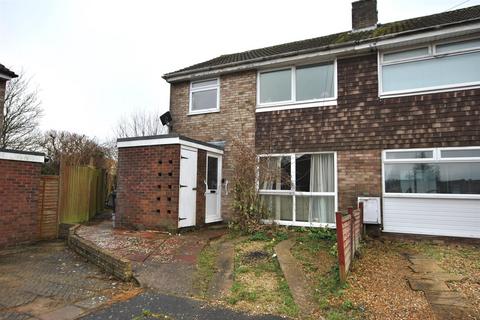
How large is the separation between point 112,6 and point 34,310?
319 inches

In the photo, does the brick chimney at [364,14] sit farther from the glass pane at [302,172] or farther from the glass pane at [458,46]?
A: the glass pane at [302,172]

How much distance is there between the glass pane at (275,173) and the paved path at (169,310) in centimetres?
452

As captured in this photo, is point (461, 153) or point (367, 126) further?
point (367, 126)

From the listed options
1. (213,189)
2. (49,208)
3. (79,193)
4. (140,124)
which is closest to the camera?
(49,208)

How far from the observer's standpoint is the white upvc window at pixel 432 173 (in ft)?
23.9

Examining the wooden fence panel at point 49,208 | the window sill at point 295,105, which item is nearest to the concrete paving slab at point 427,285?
the window sill at point 295,105

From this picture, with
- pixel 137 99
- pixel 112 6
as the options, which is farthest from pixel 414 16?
pixel 137 99

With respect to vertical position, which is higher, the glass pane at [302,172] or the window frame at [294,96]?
the window frame at [294,96]

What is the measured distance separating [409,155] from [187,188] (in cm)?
538

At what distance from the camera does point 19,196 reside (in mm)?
7699

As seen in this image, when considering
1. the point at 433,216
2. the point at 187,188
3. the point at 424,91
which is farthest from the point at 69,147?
the point at 433,216

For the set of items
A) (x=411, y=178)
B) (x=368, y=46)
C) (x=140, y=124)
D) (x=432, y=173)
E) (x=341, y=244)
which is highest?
(x=140, y=124)

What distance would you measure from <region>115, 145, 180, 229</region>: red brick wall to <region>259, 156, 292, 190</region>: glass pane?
214cm

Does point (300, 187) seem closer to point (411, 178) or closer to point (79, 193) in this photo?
point (411, 178)
